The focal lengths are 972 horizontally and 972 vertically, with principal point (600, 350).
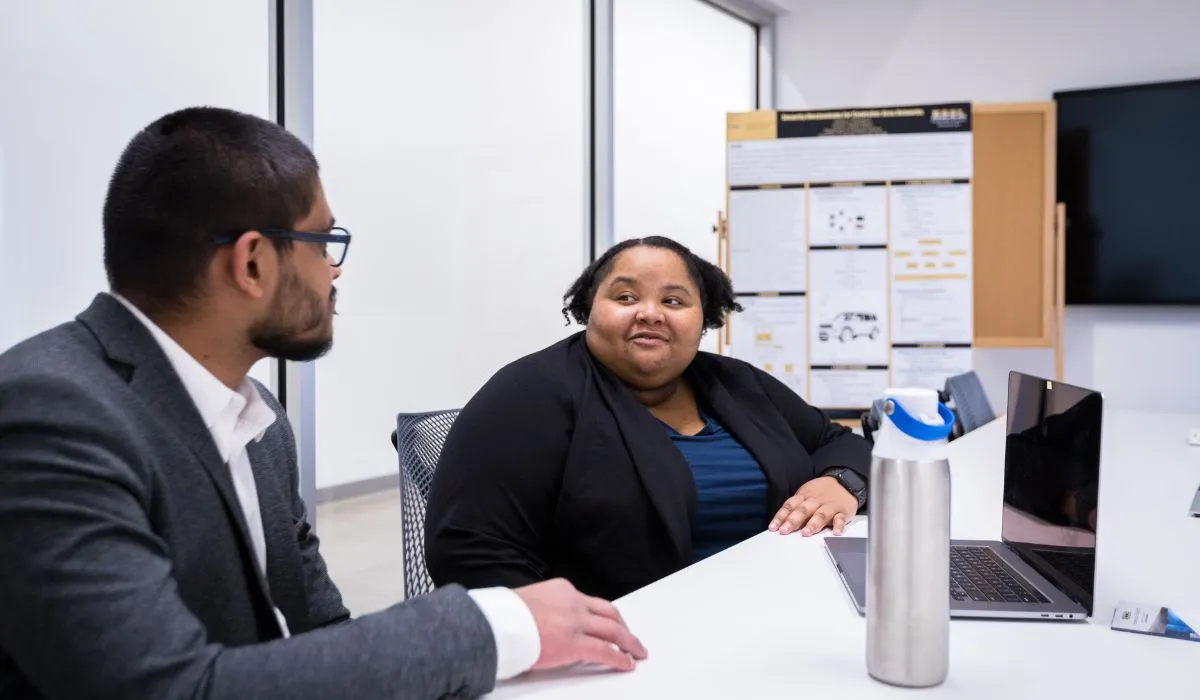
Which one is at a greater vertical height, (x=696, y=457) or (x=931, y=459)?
(x=931, y=459)

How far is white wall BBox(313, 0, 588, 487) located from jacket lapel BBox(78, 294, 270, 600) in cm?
195

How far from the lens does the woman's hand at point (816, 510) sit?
1646 mm

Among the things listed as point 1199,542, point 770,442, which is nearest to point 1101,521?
point 1199,542

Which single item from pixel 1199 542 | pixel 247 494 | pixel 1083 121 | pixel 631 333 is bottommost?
pixel 1199 542

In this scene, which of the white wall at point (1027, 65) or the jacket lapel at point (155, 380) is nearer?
the jacket lapel at point (155, 380)

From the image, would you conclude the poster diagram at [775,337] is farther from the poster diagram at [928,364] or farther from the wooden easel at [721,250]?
the poster diagram at [928,364]

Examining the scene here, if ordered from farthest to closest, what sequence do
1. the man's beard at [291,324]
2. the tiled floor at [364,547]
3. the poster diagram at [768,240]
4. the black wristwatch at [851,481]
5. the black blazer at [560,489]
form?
the poster diagram at [768,240] < the tiled floor at [364,547] < the black wristwatch at [851,481] < the black blazer at [560,489] < the man's beard at [291,324]

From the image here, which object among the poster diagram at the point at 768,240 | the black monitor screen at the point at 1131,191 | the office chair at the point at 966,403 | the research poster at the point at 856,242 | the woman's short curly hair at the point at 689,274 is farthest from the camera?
the black monitor screen at the point at 1131,191

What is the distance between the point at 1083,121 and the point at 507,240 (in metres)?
3.21

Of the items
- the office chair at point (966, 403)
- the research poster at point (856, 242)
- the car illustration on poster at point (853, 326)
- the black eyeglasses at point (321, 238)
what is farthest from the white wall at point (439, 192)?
the black eyeglasses at point (321, 238)

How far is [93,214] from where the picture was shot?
2.47m

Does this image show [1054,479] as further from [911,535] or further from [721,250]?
[721,250]

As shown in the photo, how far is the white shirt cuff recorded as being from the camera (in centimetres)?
92

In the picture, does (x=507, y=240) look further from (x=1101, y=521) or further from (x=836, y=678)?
(x=836, y=678)
